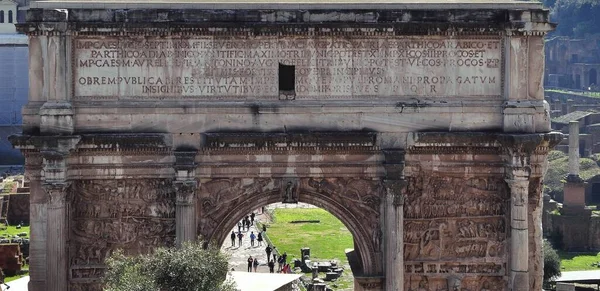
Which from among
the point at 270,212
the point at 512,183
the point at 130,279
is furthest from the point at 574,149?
the point at 130,279

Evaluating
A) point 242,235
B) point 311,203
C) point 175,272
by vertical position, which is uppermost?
point 311,203

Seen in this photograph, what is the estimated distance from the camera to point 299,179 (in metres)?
22.4

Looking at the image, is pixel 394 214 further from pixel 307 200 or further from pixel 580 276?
pixel 580 276

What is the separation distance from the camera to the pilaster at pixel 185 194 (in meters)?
22.0

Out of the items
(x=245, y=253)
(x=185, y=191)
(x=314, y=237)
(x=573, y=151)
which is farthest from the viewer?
(x=573, y=151)

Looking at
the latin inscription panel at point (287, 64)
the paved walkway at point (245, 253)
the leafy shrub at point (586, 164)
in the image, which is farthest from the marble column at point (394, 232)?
the leafy shrub at point (586, 164)

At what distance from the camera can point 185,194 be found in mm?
22000

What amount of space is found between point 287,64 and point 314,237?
34309mm

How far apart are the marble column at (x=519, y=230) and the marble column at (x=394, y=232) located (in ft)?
7.31

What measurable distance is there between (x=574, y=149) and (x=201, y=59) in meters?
49.4

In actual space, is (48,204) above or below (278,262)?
above

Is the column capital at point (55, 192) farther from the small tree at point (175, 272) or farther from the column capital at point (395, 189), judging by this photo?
the column capital at point (395, 189)

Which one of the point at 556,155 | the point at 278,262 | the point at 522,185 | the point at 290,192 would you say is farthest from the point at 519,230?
the point at 556,155

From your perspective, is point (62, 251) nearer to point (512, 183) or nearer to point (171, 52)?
point (171, 52)
